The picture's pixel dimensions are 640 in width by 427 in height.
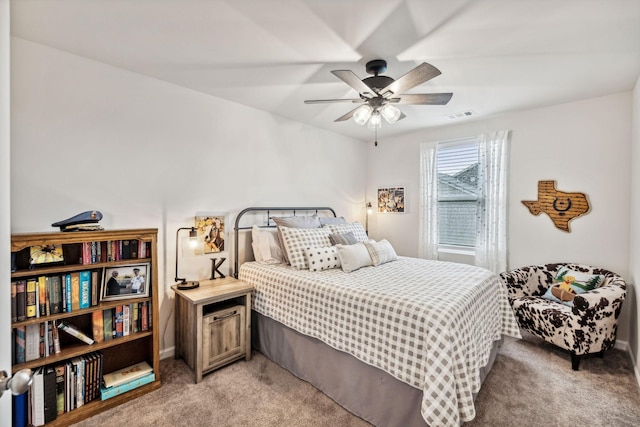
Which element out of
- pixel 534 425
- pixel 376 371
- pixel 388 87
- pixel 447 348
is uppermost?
pixel 388 87

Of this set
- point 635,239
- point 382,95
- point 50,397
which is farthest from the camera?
point 635,239

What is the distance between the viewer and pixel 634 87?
2.69m

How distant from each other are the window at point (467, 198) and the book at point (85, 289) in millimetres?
3850

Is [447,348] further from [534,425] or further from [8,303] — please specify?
[8,303]

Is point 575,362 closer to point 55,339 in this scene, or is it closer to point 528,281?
point 528,281

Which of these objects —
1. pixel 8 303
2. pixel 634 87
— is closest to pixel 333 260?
pixel 8 303

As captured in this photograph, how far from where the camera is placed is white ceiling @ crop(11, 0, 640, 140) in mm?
1655

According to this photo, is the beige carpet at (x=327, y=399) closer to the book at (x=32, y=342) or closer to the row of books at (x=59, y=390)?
the row of books at (x=59, y=390)

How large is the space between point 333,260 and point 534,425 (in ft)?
6.01

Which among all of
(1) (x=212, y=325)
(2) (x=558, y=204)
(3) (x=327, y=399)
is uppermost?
(2) (x=558, y=204)

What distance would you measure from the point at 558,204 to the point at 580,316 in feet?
4.41

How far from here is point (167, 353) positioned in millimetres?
2652

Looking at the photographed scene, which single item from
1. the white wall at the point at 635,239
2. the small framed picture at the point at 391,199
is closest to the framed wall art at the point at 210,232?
the small framed picture at the point at 391,199

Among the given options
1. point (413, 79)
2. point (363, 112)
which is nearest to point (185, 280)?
point (363, 112)
